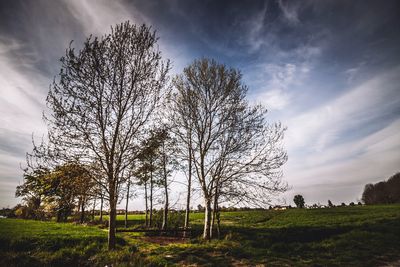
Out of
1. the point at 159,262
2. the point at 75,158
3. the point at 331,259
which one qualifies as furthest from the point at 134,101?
the point at 331,259

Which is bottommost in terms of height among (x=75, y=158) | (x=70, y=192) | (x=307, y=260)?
(x=307, y=260)

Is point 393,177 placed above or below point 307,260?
above

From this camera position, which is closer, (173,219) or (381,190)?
(173,219)

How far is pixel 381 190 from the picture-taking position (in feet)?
265

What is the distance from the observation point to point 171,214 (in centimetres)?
2050

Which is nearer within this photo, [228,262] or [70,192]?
[228,262]

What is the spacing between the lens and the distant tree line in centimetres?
7262

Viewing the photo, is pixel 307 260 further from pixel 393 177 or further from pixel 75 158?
pixel 393 177

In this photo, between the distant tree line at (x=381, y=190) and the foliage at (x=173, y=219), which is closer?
the foliage at (x=173, y=219)

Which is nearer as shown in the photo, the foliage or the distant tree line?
the foliage

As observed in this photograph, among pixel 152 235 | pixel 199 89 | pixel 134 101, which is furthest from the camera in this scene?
pixel 152 235

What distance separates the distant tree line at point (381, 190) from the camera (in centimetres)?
7262

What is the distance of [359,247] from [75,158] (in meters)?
13.6

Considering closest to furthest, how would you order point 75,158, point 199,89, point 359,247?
point 75,158
point 359,247
point 199,89
